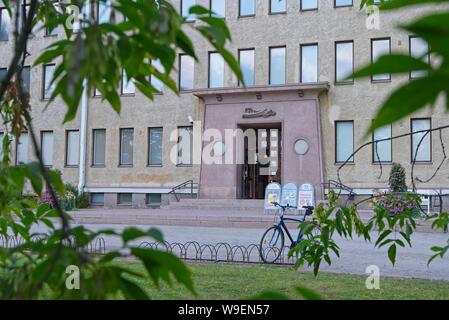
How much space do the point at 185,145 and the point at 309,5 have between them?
8674mm

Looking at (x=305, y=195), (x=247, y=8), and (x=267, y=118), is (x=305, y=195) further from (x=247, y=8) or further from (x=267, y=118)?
(x=247, y=8)

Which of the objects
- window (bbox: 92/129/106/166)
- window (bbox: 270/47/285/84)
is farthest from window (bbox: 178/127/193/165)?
window (bbox: 270/47/285/84)

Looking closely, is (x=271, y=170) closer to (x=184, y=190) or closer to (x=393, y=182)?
(x=184, y=190)

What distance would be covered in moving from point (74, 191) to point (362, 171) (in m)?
13.9

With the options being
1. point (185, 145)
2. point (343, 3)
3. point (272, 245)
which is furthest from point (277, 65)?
point (272, 245)

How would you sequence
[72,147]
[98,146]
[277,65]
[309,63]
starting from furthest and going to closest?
1. [72,147]
2. [98,146]
3. [277,65]
4. [309,63]

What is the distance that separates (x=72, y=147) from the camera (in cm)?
3027

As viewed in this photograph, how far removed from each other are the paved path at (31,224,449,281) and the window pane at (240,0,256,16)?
41.7ft

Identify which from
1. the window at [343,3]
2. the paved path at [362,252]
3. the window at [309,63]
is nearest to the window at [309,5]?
the window at [343,3]

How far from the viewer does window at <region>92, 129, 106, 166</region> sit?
29.5 metres

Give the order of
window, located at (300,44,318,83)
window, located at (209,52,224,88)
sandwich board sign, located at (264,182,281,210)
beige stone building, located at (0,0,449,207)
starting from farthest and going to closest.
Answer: window, located at (209,52,224,88)
window, located at (300,44,318,83)
beige stone building, located at (0,0,449,207)
sandwich board sign, located at (264,182,281,210)

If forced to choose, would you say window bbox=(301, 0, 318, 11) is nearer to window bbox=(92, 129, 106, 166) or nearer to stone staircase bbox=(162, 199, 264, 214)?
stone staircase bbox=(162, 199, 264, 214)

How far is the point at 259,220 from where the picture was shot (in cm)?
1859
